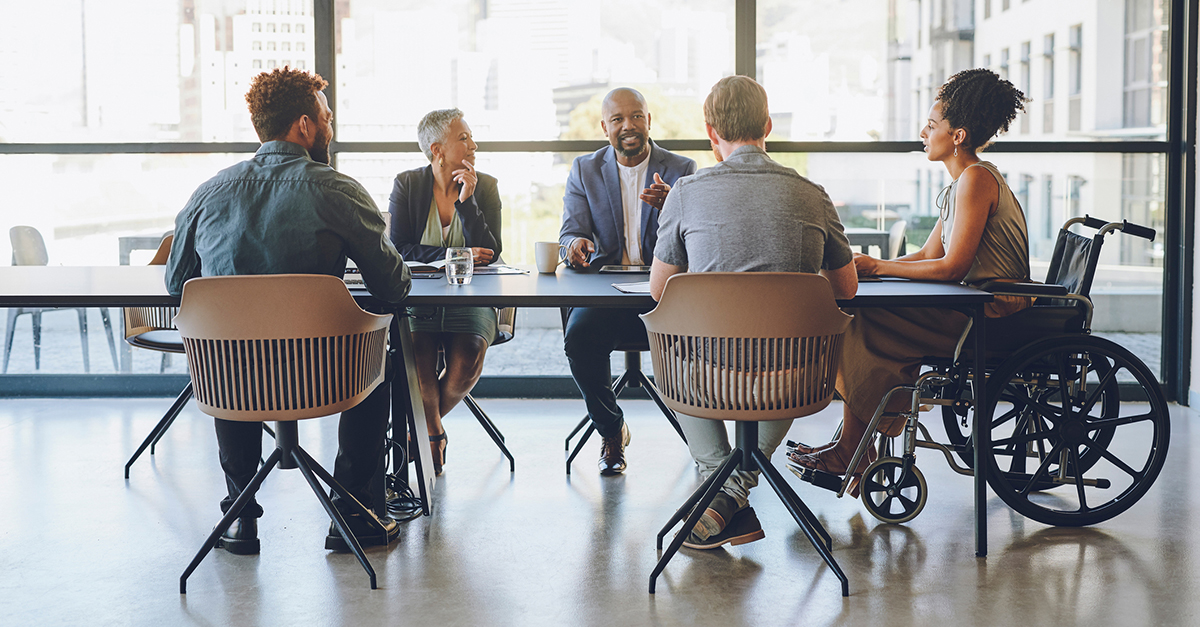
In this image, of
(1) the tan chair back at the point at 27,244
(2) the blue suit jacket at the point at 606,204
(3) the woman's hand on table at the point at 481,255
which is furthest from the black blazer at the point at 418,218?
(1) the tan chair back at the point at 27,244

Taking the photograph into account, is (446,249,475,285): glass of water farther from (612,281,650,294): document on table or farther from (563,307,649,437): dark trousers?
(563,307,649,437): dark trousers

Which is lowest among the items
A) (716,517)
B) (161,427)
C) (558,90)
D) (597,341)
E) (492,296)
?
(716,517)

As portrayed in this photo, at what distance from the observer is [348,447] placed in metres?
2.68

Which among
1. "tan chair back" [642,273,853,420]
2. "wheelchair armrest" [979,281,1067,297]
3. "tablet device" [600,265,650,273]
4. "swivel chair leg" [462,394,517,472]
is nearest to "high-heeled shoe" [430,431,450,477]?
"swivel chair leg" [462,394,517,472]

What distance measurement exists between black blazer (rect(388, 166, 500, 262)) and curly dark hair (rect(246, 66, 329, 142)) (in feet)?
3.42

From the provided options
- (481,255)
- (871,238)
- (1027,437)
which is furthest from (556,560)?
(871,238)

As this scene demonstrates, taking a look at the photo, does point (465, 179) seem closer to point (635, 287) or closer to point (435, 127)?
point (435, 127)

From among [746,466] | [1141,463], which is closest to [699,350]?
[746,466]

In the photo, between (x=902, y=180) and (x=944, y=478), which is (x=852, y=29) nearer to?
(x=902, y=180)

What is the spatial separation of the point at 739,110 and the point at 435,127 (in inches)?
57.3

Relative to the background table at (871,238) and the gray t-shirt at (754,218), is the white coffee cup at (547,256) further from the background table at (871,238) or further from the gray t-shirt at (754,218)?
the background table at (871,238)

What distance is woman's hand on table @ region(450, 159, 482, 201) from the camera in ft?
11.5

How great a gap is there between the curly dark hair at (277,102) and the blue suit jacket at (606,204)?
51.6 inches

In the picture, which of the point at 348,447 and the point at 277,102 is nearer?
the point at 277,102
